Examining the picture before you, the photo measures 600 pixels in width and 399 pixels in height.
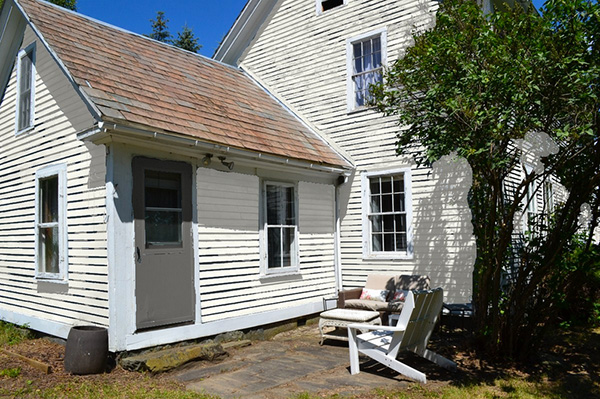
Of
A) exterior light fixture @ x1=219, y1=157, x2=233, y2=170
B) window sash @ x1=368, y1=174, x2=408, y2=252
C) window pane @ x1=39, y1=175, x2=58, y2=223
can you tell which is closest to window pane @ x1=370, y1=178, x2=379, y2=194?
window sash @ x1=368, y1=174, x2=408, y2=252

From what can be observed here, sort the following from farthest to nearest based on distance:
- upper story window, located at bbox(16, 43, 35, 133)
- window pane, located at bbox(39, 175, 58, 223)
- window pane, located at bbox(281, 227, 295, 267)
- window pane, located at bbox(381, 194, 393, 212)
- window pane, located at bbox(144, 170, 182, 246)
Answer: window pane, located at bbox(381, 194, 393, 212)
window pane, located at bbox(281, 227, 295, 267)
upper story window, located at bbox(16, 43, 35, 133)
window pane, located at bbox(39, 175, 58, 223)
window pane, located at bbox(144, 170, 182, 246)

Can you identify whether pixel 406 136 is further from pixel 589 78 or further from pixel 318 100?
pixel 318 100

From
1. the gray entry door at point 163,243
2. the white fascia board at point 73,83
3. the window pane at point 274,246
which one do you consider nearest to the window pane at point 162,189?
the gray entry door at point 163,243

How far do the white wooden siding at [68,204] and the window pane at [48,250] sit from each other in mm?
247

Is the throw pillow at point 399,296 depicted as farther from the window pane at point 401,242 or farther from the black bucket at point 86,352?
the black bucket at point 86,352

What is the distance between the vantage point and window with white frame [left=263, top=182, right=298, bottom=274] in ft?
30.0

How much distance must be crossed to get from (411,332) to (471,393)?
892 mm

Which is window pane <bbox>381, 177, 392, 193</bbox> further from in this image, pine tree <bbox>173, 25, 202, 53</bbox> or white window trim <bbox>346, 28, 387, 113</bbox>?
pine tree <bbox>173, 25, 202, 53</bbox>

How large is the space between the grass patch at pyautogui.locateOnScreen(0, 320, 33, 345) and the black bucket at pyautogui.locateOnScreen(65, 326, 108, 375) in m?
2.57

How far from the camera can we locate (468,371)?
6.25 metres

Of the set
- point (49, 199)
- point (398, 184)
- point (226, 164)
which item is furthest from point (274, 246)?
point (49, 199)

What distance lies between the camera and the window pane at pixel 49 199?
8.32 metres

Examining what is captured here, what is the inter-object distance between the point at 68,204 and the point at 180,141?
2.06 m

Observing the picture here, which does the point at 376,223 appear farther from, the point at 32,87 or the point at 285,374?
the point at 32,87
